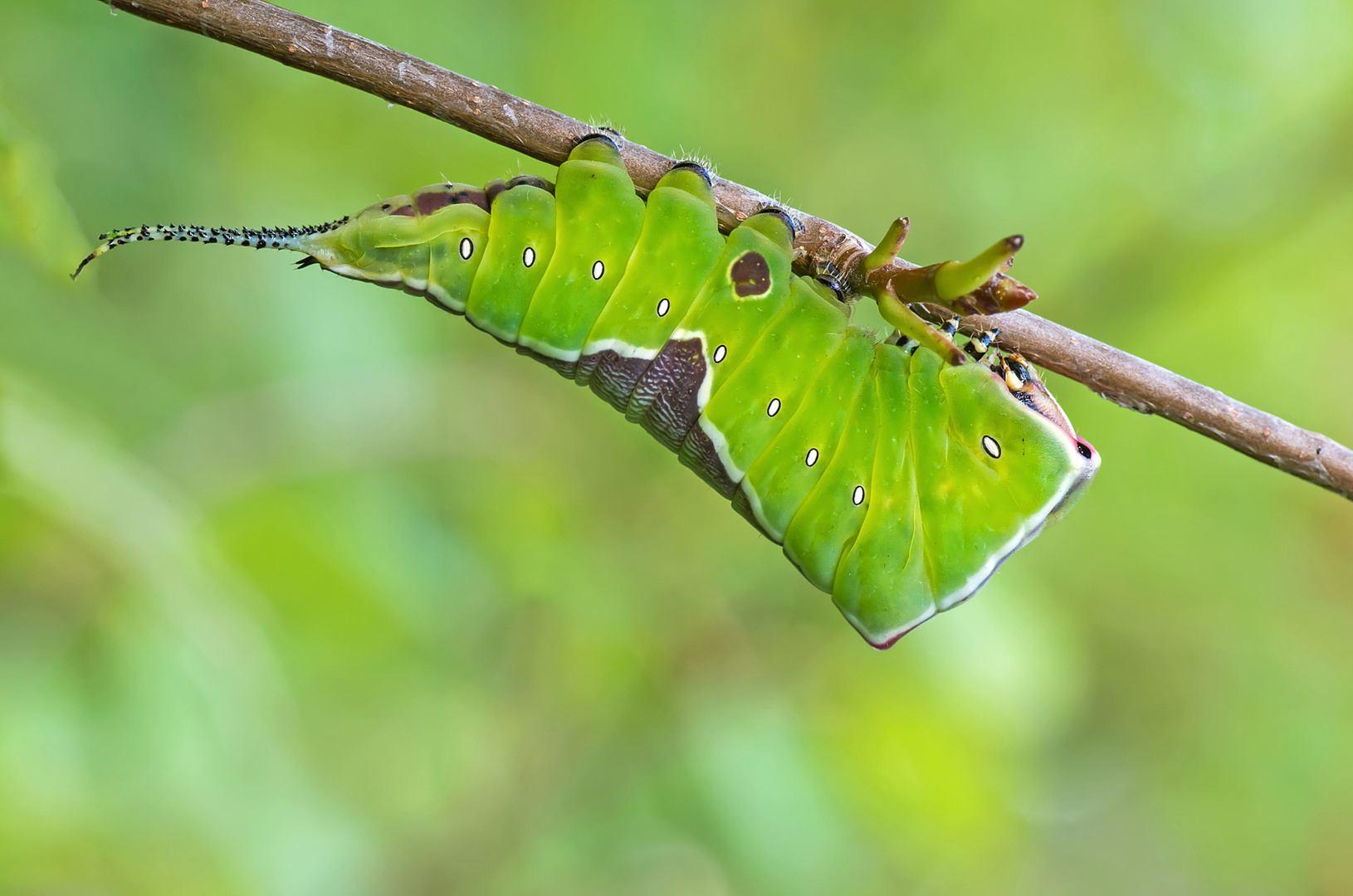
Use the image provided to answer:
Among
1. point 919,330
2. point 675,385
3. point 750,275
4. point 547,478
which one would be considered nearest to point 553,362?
point 675,385

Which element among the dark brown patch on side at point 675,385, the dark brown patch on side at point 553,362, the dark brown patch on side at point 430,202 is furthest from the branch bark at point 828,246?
the dark brown patch on side at point 553,362

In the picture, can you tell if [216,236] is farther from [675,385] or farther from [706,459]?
[706,459]

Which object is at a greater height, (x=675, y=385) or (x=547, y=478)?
(x=675, y=385)

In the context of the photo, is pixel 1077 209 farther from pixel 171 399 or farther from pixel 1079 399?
pixel 171 399

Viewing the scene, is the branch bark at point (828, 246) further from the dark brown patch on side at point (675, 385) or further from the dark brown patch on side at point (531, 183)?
the dark brown patch on side at point (675, 385)

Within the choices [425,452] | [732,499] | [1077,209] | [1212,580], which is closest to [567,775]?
[425,452]

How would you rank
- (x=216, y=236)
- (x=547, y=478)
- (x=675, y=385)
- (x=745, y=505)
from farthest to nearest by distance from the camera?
(x=547, y=478), (x=745, y=505), (x=675, y=385), (x=216, y=236)

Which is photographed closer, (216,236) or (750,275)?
(216,236)
